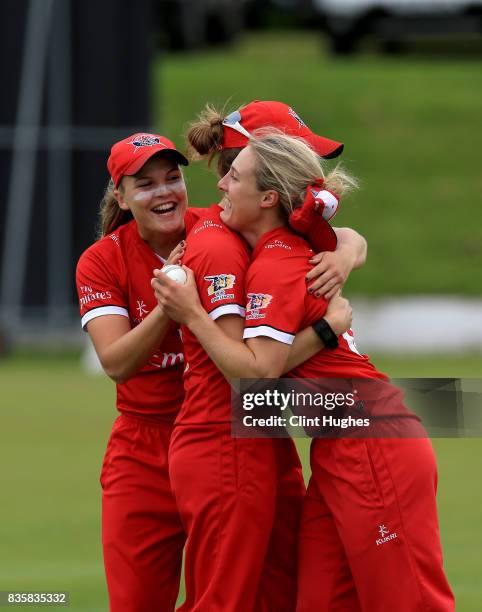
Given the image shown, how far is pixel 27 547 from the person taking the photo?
27.5 feet

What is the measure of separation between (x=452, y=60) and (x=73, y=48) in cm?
1691

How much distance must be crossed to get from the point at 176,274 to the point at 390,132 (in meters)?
24.2

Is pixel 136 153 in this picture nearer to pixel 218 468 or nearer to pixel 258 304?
pixel 258 304

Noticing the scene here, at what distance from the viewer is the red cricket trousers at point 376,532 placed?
14.0 feet

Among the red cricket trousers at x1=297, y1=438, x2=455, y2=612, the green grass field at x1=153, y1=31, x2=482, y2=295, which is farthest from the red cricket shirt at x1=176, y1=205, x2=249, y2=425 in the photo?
the green grass field at x1=153, y1=31, x2=482, y2=295

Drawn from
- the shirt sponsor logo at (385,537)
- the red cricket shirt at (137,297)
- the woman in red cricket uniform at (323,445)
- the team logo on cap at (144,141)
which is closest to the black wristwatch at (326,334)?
the woman in red cricket uniform at (323,445)

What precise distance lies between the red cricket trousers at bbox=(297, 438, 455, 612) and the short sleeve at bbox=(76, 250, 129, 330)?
0.91 metres

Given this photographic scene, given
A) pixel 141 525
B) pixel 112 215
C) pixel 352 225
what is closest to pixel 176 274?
→ pixel 112 215

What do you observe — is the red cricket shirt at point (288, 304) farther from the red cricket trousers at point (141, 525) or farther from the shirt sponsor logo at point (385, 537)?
the red cricket trousers at point (141, 525)

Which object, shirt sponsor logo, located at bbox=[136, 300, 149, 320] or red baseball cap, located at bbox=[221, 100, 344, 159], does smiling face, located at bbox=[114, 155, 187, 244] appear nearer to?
shirt sponsor logo, located at bbox=[136, 300, 149, 320]

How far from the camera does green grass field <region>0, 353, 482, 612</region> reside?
765 cm

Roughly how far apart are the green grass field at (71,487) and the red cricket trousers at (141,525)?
2022 mm

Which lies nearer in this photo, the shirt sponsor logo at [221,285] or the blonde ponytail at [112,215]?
the shirt sponsor logo at [221,285]

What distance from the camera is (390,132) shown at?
2811cm
